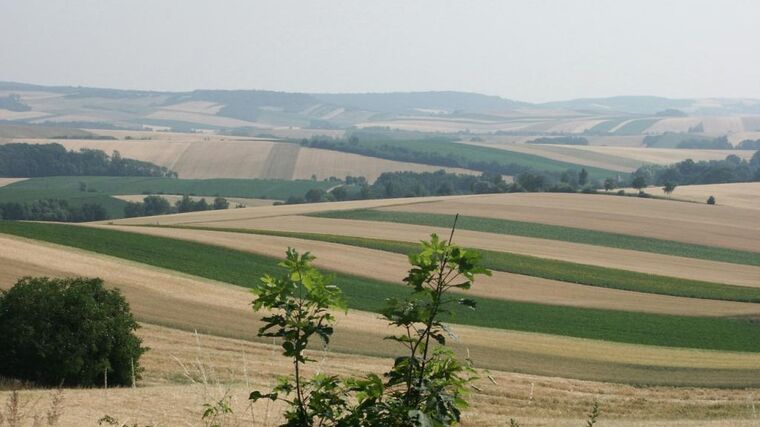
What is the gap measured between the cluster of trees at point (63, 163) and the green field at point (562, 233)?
2279 inches

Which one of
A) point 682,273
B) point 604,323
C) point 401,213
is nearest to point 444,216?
point 401,213

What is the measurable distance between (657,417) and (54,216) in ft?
231

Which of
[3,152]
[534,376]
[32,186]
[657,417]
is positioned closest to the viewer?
[657,417]

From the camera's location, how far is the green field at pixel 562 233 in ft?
209

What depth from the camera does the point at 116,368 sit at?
27.6 m

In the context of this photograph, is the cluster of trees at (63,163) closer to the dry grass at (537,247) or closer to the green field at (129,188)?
the green field at (129,188)

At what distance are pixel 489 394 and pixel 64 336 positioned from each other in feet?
38.4

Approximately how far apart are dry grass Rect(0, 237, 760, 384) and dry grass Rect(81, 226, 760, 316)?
24.8 ft

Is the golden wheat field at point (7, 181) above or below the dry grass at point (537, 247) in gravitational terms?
below

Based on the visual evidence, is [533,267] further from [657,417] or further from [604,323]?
[657,417]

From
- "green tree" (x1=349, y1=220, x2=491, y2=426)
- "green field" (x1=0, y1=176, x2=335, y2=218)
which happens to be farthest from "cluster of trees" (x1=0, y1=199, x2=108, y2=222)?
"green tree" (x1=349, y1=220, x2=491, y2=426)

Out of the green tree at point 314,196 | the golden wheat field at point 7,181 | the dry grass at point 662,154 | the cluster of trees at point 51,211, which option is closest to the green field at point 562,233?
the cluster of trees at point 51,211

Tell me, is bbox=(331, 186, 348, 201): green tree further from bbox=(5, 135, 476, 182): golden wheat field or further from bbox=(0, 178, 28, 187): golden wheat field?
bbox=(0, 178, 28, 187): golden wheat field

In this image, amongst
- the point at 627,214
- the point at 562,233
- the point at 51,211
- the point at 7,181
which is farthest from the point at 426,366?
the point at 7,181
